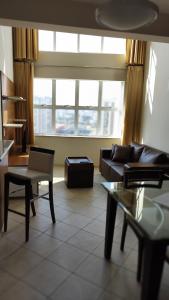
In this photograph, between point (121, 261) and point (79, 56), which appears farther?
point (79, 56)

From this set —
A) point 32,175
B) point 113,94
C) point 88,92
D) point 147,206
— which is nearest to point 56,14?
point 32,175

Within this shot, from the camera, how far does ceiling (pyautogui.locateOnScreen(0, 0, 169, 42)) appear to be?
2.39 meters

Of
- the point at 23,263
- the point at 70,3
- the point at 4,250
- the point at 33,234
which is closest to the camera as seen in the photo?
the point at 23,263

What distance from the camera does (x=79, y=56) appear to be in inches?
221

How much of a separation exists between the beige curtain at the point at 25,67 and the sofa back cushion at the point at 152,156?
2.88m

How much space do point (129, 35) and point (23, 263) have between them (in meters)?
2.82

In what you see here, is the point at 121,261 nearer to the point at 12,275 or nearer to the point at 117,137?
the point at 12,275

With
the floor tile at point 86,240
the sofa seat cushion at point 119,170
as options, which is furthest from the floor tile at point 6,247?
the sofa seat cushion at point 119,170

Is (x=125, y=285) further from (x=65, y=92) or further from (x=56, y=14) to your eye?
(x=65, y=92)

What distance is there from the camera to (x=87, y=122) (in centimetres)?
612

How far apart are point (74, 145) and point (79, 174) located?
6.26 ft

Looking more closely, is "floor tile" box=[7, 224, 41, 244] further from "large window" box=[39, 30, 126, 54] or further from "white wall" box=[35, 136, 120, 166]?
"large window" box=[39, 30, 126, 54]

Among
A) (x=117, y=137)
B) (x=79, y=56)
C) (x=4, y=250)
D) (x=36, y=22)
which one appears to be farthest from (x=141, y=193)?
(x=79, y=56)

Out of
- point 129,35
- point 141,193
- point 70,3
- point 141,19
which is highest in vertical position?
point 70,3
